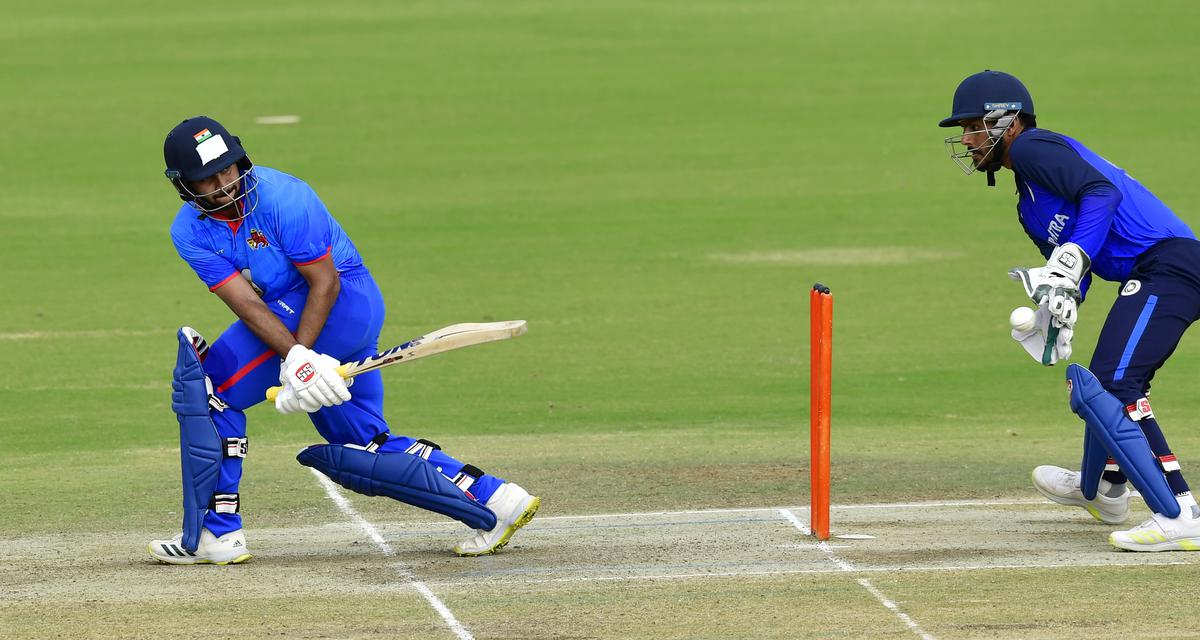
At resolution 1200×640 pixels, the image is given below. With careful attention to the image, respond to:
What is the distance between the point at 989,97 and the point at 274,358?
10.5ft

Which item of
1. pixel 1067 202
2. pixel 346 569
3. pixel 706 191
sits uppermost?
pixel 1067 202

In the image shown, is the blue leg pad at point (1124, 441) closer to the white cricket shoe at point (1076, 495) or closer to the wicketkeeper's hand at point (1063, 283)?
the wicketkeeper's hand at point (1063, 283)

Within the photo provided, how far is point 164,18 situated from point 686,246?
66.3 ft

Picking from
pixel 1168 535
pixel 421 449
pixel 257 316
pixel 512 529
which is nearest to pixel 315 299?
pixel 257 316

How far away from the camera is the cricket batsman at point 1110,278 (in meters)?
7.34

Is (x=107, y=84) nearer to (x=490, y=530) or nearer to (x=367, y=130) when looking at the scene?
(x=367, y=130)

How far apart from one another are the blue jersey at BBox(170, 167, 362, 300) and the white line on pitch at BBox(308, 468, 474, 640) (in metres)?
1.21

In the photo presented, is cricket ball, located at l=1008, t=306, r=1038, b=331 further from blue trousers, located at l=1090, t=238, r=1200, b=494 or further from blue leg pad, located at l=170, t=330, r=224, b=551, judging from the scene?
blue leg pad, located at l=170, t=330, r=224, b=551

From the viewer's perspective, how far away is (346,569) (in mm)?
7379

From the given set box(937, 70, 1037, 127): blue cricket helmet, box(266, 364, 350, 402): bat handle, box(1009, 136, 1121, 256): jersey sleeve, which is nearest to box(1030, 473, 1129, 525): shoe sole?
box(1009, 136, 1121, 256): jersey sleeve

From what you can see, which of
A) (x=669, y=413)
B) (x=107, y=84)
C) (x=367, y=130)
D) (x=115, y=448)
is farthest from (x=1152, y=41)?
(x=115, y=448)

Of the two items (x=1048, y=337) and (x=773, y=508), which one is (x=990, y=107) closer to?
(x=1048, y=337)

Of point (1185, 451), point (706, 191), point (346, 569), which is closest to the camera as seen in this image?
point (346, 569)

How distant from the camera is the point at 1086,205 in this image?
736 cm
